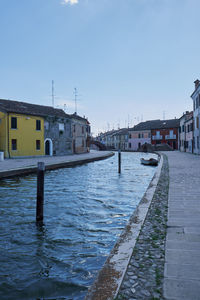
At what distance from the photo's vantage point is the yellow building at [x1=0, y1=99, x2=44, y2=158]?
28.6m

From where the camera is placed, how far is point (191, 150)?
124 ft

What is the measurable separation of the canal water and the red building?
5206 centimetres

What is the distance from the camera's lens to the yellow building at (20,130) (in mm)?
28625

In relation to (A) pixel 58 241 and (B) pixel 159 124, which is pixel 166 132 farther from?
(A) pixel 58 241

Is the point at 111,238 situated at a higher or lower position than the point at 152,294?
lower

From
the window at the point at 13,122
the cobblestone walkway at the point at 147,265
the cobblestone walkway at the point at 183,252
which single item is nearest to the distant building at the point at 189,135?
the window at the point at 13,122

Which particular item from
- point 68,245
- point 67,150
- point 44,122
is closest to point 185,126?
point 67,150

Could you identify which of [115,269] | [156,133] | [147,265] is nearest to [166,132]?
[156,133]

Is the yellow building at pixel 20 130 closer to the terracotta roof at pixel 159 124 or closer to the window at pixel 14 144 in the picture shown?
the window at pixel 14 144

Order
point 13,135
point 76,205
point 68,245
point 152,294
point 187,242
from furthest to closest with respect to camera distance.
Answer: point 13,135, point 76,205, point 68,245, point 187,242, point 152,294

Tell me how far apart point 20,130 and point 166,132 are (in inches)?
1567

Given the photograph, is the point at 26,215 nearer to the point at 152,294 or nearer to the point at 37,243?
the point at 37,243

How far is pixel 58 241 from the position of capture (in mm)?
5176

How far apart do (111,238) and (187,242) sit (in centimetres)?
190
